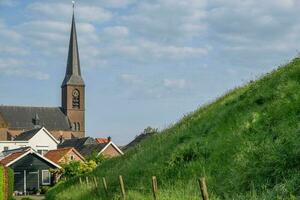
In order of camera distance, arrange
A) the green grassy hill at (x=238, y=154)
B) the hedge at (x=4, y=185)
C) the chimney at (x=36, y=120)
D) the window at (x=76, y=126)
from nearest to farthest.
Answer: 1. the green grassy hill at (x=238, y=154)
2. the hedge at (x=4, y=185)
3. the chimney at (x=36, y=120)
4. the window at (x=76, y=126)

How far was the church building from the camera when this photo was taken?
114m

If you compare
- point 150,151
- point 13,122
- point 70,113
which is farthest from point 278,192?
point 70,113

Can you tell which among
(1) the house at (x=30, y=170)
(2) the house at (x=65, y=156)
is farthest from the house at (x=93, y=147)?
(1) the house at (x=30, y=170)

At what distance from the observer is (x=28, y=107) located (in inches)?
4619

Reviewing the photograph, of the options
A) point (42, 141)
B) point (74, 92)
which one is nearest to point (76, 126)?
point (74, 92)

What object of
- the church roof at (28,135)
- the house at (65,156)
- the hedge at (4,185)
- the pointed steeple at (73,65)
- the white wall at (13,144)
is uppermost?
the pointed steeple at (73,65)

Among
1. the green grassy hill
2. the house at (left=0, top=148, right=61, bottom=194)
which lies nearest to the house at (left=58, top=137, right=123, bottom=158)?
the house at (left=0, top=148, right=61, bottom=194)

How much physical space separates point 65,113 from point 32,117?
9.91 meters

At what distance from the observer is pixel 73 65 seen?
405 ft

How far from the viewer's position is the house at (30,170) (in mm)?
62812

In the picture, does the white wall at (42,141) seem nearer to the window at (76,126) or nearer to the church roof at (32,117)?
Answer: the church roof at (32,117)

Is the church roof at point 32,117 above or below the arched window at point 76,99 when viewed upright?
below

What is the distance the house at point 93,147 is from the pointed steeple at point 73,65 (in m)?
30.6

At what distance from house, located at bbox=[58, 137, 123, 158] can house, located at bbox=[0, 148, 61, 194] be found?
6208mm
